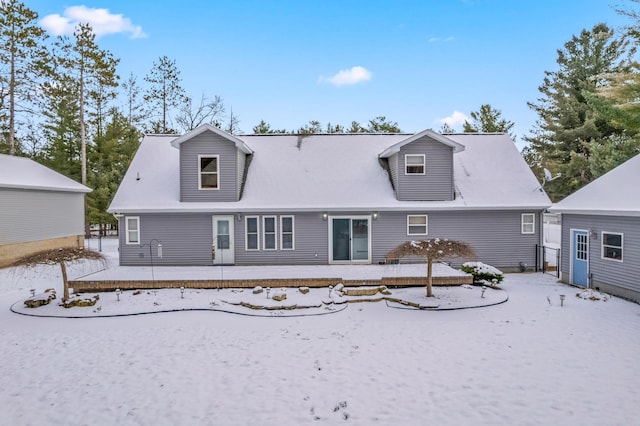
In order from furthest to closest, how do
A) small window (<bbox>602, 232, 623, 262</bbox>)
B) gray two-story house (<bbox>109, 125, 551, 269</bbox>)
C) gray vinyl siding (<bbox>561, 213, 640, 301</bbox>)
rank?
gray two-story house (<bbox>109, 125, 551, 269</bbox>)
small window (<bbox>602, 232, 623, 262</bbox>)
gray vinyl siding (<bbox>561, 213, 640, 301</bbox>)

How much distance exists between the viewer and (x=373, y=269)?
12.9 m

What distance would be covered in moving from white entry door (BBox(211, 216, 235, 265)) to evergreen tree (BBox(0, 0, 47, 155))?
63.6 ft

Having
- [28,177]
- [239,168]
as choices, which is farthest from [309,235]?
[28,177]

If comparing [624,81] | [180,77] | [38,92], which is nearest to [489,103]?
[624,81]

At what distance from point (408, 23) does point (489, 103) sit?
15.1 meters

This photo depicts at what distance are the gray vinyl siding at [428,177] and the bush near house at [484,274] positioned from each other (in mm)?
3257

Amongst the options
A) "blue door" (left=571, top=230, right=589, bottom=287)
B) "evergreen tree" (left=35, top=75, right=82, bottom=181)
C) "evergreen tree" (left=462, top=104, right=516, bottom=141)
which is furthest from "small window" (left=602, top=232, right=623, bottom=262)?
"evergreen tree" (left=35, top=75, right=82, bottom=181)

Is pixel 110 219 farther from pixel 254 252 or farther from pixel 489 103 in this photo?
pixel 489 103

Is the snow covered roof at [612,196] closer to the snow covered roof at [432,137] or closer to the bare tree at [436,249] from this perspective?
the snow covered roof at [432,137]

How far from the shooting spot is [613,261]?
1063 cm

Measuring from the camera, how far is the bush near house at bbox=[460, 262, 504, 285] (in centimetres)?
1171

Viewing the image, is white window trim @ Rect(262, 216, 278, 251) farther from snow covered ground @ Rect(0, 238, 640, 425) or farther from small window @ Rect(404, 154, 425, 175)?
small window @ Rect(404, 154, 425, 175)

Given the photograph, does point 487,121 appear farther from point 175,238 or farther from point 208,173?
point 175,238

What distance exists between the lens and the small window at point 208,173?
14349 millimetres
